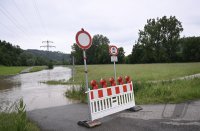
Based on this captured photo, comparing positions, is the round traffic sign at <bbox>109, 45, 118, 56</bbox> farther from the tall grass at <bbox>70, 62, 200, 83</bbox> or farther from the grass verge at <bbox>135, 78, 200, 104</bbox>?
the tall grass at <bbox>70, 62, 200, 83</bbox>

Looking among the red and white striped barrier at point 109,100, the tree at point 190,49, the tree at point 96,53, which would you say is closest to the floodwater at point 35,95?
the red and white striped barrier at point 109,100

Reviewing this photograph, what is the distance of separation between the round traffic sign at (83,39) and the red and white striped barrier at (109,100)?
1348mm

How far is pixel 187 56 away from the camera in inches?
2586

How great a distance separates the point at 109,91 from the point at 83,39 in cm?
179

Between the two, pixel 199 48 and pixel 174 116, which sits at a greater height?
pixel 199 48

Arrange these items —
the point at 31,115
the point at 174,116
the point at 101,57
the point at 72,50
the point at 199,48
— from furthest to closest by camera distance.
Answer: the point at 72,50 → the point at 101,57 → the point at 199,48 → the point at 31,115 → the point at 174,116

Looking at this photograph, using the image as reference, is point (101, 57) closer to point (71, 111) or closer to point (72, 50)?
point (72, 50)

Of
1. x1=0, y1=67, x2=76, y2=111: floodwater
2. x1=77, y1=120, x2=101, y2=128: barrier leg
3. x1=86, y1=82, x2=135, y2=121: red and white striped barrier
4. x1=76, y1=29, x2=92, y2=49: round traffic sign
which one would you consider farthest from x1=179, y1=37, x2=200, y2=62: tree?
x1=77, y1=120, x2=101, y2=128: barrier leg

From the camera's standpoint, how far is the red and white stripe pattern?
219 inches

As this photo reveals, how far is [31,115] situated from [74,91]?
144 inches

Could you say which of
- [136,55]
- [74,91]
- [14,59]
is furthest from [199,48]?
[14,59]

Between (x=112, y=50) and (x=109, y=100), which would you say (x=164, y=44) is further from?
(x=109, y=100)

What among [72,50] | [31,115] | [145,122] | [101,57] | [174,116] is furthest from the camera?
[72,50]

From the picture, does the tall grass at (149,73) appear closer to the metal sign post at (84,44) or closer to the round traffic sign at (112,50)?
the round traffic sign at (112,50)
